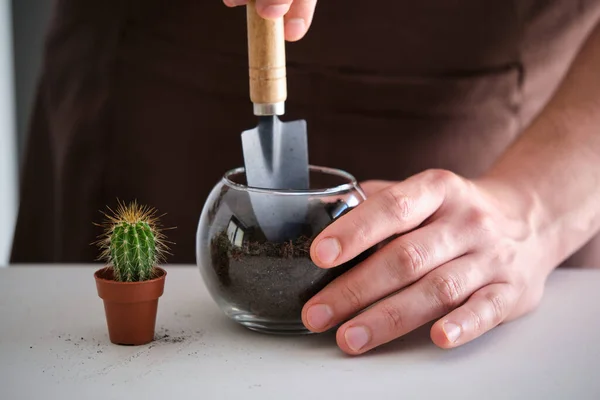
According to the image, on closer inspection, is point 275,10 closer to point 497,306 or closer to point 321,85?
point 497,306

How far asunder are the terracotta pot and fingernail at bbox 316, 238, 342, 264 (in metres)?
0.18

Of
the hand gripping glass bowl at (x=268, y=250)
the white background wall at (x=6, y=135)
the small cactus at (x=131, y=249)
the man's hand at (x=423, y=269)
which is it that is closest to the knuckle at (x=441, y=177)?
the man's hand at (x=423, y=269)

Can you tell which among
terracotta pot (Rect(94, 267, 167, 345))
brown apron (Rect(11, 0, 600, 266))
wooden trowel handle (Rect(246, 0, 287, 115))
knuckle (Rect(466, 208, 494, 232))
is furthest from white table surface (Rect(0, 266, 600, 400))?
brown apron (Rect(11, 0, 600, 266))

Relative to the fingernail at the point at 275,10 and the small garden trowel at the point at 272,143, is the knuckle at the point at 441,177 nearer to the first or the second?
the small garden trowel at the point at 272,143

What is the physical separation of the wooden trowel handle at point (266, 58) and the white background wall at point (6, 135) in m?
1.72

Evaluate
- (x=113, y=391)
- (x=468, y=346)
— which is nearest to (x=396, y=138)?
(x=468, y=346)

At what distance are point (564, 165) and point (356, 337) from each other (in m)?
0.51

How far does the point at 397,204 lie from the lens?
0.88m

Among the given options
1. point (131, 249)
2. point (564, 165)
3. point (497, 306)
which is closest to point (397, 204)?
point (497, 306)

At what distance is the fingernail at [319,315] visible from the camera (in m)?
0.85

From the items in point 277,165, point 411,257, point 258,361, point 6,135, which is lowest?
point 258,361

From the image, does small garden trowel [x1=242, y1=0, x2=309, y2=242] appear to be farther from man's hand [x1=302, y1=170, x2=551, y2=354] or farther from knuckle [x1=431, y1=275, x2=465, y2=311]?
knuckle [x1=431, y1=275, x2=465, y2=311]

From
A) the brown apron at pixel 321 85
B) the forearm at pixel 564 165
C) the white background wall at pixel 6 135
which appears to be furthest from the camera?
the white background wall at pixel 6 135

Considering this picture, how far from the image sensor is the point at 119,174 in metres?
1.48
